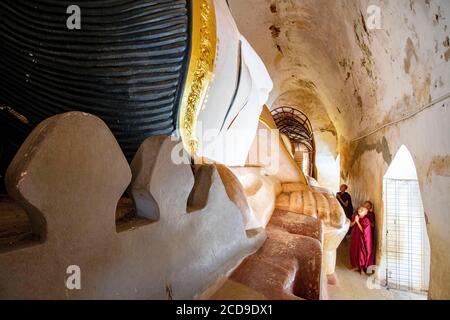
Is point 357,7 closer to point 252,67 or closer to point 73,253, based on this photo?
point 252,67

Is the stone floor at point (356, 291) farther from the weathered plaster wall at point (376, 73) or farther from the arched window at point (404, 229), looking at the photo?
the weathered plaster wall at point (376, 73)

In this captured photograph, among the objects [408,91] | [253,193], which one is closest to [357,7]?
[408,91]

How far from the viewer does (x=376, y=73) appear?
13.8 ft

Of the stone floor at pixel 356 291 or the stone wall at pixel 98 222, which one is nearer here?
the stone wall at pixel 98 222

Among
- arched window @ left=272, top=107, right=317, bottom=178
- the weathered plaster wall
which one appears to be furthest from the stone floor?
arched window @ left=272, top=107, right=317, bottom=178

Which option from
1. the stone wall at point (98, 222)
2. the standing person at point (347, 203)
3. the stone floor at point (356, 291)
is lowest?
the stone floor at point (356, 291)

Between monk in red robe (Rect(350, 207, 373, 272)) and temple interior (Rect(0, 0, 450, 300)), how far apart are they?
83.9 inches

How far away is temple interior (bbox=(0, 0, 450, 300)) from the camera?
0.62 m

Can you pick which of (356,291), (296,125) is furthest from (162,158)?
(296,125)

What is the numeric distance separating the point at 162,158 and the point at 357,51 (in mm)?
4654

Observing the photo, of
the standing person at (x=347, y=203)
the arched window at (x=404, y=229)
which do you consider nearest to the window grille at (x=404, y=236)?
the arched window at (x=404, y=229)

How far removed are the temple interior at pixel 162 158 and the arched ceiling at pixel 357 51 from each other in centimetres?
4

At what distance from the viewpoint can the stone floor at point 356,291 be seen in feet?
13.7
